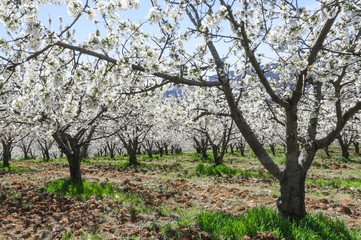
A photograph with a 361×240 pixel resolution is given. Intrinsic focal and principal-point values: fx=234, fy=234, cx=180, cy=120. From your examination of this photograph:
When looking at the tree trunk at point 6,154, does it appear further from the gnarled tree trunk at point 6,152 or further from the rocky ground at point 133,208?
the rocky ground at point 133,208

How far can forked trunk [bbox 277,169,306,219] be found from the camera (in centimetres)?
476

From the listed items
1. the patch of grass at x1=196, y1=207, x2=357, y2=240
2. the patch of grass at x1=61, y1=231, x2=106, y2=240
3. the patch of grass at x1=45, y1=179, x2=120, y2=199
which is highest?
the patch of grass at x1=45, y1=179, x2=120, y2=199

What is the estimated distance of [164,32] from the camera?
4473 mm

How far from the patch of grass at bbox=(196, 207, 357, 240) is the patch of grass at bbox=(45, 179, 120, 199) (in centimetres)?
392

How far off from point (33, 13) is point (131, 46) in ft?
5.28

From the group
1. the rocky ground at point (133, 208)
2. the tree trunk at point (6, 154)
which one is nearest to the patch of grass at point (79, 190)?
the rocky ground at point (133, 208)

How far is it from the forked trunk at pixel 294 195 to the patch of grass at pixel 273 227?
0.21 metres

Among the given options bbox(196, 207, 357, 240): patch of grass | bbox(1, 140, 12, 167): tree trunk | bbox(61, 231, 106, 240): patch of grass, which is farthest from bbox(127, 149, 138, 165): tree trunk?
bbox(196, 207, 357, 240): patch of grass

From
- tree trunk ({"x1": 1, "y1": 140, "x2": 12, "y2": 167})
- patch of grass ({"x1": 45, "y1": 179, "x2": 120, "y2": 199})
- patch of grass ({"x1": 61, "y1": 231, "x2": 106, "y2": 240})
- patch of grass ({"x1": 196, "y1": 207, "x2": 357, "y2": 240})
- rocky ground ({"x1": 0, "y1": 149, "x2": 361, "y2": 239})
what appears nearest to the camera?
patch of grass ({"x1": 196, "y1": 207, "x2": 357, "y2": 240})

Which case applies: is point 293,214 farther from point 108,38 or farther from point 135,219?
point 108,38

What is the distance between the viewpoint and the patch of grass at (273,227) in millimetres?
3994

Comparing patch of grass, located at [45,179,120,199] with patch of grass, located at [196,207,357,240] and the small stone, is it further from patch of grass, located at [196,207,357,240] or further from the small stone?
the small stone

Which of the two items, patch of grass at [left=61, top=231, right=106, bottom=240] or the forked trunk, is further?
the forked trunk

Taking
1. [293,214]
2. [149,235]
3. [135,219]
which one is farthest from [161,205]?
[293,214]
